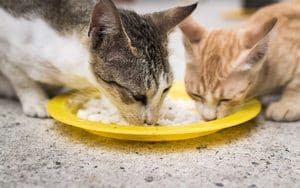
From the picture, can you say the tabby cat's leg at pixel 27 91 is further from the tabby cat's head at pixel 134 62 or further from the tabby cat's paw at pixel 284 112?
the tabby cat's paw at pixel 284 112

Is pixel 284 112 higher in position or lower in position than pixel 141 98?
lower

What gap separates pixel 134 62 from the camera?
1.32m

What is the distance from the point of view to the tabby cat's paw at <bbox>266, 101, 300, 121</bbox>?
63.3 inches

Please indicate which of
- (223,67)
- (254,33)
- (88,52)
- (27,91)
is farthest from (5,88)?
(254,33)

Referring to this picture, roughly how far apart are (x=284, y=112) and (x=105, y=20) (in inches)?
31.4

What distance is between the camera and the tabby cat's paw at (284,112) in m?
1.61

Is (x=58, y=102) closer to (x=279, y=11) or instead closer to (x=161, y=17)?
(x=161, y=17)

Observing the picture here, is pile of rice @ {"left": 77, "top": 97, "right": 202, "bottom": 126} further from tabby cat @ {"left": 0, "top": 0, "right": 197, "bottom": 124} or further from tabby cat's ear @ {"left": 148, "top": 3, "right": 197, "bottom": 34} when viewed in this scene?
tabby cat's ear @ {"left": 148, "top": 3, "right": 197, "bottom": 34}

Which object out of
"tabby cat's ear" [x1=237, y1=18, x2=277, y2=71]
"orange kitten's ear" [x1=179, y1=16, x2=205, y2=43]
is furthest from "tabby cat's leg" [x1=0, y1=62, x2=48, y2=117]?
"tabby cat's ear" [x1=237, y1=18, x2=277, y2=71]

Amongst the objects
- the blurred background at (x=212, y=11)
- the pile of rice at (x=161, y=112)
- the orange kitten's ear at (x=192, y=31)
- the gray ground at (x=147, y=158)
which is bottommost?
the blurred background at (x=212, y=11)

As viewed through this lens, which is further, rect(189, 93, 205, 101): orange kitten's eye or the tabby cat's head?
rect(189, 93, 205, 101): orange kitten's eye

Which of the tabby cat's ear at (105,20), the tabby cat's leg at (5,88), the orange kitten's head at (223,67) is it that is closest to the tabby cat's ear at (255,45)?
the orange kitten's head at (223,67)

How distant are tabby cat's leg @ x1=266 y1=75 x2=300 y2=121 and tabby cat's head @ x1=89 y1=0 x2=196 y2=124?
0.48 m

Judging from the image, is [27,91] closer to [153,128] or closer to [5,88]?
[5,88]
